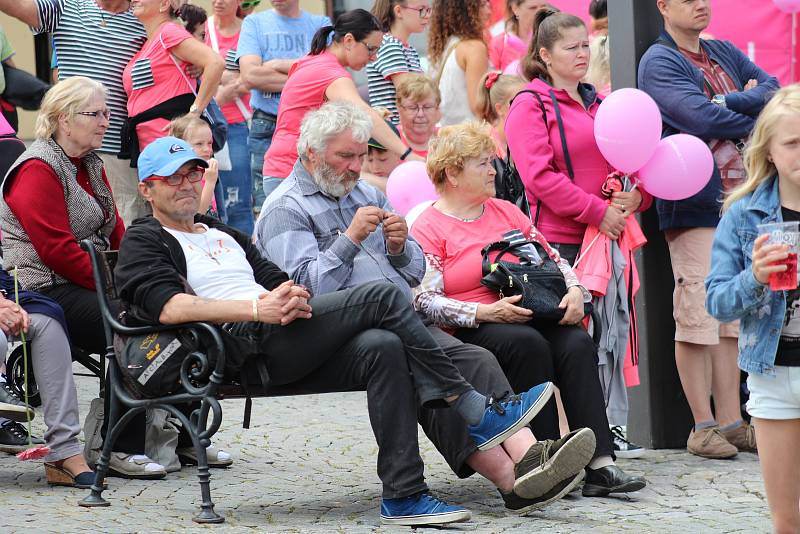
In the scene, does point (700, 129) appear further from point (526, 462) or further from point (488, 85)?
point (526, 462)

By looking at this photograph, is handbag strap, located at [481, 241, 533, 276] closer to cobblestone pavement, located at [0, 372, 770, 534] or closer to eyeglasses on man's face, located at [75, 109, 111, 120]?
cobblestone pavement, located at [0, 372, 770, 534]

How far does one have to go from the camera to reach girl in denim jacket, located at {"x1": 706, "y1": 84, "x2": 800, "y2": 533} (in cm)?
410

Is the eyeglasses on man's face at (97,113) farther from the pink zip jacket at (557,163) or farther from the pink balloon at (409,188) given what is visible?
the pink zip jacket at (557,163)

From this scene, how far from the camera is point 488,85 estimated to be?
288 inches

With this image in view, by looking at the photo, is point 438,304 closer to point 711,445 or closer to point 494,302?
point 494,302

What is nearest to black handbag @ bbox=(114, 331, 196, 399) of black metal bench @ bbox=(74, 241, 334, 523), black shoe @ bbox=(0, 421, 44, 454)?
black metal bench @ bbox=(74, 241, 334, 523)

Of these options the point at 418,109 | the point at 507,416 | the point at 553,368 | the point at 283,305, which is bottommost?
the point at 507,416

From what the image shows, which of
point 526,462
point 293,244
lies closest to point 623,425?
point 526,462

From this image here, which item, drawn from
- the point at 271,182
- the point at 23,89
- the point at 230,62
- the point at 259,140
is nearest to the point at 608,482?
the point at 271,182

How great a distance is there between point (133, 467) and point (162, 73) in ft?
8.52

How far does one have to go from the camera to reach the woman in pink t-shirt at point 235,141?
9117 mm

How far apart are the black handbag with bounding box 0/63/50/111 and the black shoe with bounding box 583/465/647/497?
4.12 metres

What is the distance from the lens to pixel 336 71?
7.40 m

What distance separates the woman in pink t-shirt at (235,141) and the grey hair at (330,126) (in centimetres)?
340
